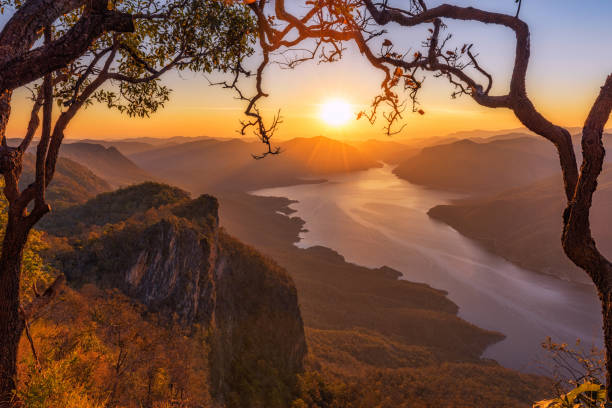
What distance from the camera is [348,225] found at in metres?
124

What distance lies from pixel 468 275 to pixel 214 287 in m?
78.2

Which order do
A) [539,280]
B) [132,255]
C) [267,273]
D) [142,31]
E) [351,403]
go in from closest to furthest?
[142,31] → [132,255] → [351,403] → [267,273] → [539,280]

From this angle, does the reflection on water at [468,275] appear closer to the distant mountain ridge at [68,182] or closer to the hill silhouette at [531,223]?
the hill silhouette at [531,223]

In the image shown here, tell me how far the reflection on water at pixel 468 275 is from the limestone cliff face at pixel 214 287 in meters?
41.9

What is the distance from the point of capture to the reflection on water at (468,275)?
208 feet

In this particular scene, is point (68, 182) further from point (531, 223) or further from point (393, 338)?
point (531, 223)

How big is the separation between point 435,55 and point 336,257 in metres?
91.5

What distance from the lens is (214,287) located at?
26.0m

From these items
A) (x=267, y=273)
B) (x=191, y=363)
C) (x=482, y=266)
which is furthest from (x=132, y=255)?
(x=482, y=266)

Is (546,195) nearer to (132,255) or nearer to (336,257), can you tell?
(336,257)

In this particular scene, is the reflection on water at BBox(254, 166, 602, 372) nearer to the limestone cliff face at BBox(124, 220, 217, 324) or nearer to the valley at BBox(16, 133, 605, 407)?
the valley at BBox(16, 133, 605, 407)

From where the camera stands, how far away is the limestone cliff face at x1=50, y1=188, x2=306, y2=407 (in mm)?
19906

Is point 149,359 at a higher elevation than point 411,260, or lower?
higher

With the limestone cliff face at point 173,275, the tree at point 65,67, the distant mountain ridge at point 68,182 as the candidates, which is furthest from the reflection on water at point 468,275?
the distant mountain ridge at point 68,182
